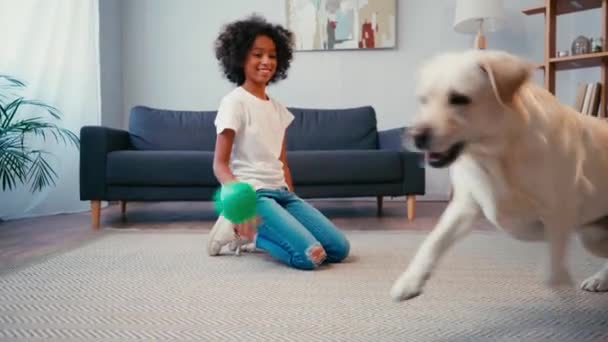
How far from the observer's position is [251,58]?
2.40 metres

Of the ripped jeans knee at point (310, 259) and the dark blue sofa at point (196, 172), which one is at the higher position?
the dark blue sofa at point (196, 172)

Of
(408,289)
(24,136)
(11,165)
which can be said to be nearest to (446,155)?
(408,289)

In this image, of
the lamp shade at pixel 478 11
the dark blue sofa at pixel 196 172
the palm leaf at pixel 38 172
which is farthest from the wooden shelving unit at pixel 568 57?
the palm leaf at pixel 38 172

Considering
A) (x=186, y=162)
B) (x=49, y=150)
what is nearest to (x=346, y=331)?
(x=186, y=162)

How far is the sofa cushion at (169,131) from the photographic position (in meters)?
4.21

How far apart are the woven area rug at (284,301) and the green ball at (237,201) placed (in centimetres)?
23

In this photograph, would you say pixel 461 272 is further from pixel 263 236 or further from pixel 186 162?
pixel 186 162

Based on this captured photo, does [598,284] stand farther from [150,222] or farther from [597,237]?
[150,222]

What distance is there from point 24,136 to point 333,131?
2.34 meters

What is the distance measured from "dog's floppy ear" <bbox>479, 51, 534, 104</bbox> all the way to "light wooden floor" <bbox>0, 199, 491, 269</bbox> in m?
2.02

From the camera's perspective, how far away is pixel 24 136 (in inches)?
151

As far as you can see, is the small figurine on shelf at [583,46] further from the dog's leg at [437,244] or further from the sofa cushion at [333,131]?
the dog's leg at [437,244]

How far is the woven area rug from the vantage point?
1327 millimetres

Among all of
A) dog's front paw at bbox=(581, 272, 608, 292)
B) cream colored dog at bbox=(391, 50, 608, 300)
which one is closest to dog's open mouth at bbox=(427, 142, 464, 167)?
cream colored dog at bbox=(391, 50, 608, 300)
